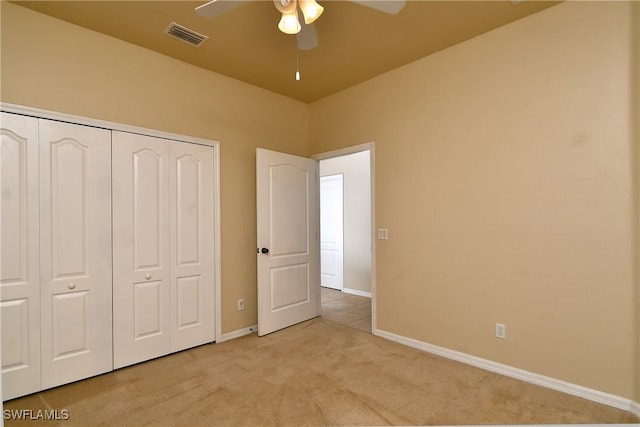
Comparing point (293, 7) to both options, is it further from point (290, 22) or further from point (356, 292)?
point (356, 292)

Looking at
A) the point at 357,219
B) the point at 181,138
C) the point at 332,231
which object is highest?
the point at 181,138

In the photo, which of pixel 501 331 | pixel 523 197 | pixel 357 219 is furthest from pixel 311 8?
pixel 357 219

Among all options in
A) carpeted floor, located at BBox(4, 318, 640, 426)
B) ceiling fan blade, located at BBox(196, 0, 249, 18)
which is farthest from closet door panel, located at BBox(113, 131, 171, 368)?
ceiling fan blade, located at BBox(196, 0, 249, 18)

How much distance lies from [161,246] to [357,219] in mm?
3405

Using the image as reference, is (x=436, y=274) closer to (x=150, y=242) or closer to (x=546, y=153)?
(x=546, y=153)

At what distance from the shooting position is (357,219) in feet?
18.4

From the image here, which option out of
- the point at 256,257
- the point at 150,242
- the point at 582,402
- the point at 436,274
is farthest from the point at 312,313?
the point at 582,402

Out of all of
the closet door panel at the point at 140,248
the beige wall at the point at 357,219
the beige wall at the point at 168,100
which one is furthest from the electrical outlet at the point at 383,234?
the closet door panel at the point at 140,248

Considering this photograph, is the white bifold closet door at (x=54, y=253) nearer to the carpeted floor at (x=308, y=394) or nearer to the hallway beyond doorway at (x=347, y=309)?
the carpeted floor at (x=308, y=394)

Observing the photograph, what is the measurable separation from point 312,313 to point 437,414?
2159mm

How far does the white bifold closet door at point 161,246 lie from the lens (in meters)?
2.76

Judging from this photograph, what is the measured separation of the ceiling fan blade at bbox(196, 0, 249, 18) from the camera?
1.82 meters

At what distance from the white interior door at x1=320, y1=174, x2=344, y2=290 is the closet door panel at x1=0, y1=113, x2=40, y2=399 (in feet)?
14.0

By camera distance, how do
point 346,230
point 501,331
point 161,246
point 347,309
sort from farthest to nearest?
1. point 346,230
2. point 347,309
3. point 161,246
4. point 501,331
